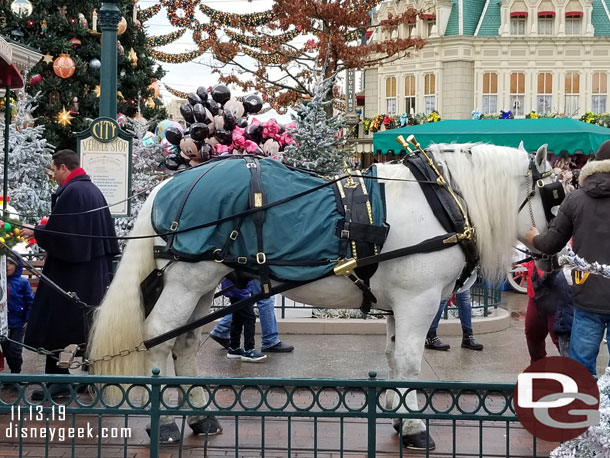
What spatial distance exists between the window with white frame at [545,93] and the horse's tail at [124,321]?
128ft

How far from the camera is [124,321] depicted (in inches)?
203

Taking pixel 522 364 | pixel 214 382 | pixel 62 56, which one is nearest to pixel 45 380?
pixel 214 382

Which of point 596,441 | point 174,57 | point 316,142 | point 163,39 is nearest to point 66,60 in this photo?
point 163,39

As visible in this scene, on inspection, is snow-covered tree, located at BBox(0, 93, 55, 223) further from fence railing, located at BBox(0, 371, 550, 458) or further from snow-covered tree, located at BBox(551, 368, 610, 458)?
snow-covered tree, located at BBox(551, 368, 610, 458)

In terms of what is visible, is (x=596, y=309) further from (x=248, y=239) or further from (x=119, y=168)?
(x=119, y=168)

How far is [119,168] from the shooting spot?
10.4 m

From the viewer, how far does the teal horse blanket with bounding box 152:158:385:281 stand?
5090 mm

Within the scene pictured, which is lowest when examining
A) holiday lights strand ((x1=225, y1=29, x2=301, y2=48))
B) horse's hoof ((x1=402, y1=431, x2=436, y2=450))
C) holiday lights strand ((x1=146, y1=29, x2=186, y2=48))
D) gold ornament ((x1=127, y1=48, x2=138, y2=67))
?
horse's hoof ((x1=402, y1=431, x2=436, y2=450))

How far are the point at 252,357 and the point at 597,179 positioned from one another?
161 inches

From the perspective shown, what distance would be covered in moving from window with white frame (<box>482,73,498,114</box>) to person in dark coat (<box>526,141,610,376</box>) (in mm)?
37861

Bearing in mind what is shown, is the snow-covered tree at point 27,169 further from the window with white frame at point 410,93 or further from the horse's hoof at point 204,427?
the window with white frame at point 410,93

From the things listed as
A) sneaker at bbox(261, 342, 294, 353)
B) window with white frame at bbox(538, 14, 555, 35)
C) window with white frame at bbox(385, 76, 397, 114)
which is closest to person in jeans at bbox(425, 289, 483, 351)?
sneaker at bbox(261, 342, 294, 353)

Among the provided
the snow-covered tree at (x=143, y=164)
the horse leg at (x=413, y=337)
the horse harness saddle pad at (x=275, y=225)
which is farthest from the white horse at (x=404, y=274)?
the snow-covered tree at (x=143, y=164)

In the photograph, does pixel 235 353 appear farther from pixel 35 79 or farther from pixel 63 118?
pixel 35 79
